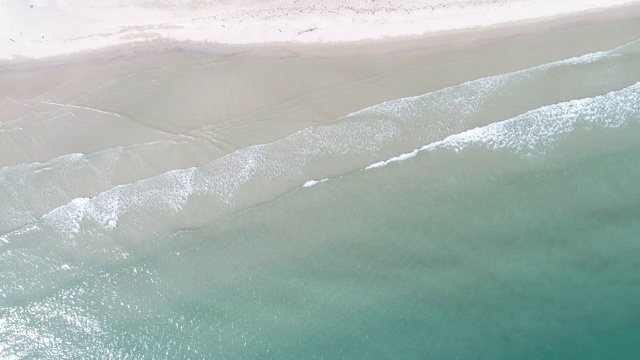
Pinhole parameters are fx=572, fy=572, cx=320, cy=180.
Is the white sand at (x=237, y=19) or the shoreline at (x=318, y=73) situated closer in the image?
the shoreline at (x=318, y=73)

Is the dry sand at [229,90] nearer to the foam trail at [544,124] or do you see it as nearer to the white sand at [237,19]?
the white sand at [237,19]

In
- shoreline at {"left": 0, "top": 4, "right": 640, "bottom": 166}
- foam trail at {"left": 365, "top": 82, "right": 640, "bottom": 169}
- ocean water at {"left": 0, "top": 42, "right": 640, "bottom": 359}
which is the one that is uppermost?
shoreline at {"left": 0, "top": 4, "right": 640, "bottom": 166}

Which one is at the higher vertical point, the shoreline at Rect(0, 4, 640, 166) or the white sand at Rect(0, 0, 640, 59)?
the white sand at Rect(0, 0, 640, 59)

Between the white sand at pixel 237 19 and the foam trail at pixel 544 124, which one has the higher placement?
the white sand at pixel 237 19

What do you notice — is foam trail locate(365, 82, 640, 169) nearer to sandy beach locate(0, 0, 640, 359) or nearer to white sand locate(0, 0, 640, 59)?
sandy beach locate(0, 0, 640, 359)

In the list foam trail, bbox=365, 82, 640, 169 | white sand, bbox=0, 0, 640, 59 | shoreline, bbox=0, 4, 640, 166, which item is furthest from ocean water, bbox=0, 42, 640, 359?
white sand, bbox=0, 0, 640, 59

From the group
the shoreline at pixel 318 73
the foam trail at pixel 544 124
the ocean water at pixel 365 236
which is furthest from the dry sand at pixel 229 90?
the foam trail at pixel 544 124
